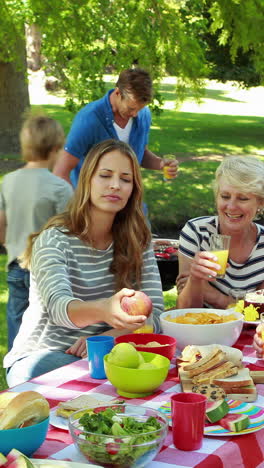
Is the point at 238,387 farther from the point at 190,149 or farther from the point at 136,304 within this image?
the point at 190,149

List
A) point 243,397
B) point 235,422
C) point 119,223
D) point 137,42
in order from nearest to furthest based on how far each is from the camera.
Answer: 1. point 235,422
2. point 243,397
3. point 119,223
4. point 137,42

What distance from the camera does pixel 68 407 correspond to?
1988mm

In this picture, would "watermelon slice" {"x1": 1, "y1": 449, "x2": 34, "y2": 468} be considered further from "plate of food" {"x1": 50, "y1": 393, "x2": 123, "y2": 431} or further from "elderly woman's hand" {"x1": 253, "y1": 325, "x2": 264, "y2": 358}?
"elderly woman's hand" {"x1": 253, "y1": 325, "x2": 264, "y2": 358}

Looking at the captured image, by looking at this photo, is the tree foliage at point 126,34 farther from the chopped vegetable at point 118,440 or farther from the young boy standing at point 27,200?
the chopped vegetable at point 118,440

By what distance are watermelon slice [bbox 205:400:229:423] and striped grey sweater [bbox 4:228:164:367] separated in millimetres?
960

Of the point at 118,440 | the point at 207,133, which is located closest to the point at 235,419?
the point at 118,440

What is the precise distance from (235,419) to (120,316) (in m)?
0.57

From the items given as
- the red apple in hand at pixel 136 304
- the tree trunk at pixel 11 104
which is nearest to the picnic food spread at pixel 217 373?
the red apple in hand at pixel 136 304

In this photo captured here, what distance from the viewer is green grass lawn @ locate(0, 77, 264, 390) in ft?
34.0

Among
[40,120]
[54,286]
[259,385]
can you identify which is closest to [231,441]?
[259,385]

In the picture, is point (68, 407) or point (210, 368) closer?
point (68, 407)

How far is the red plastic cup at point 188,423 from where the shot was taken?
1.78m

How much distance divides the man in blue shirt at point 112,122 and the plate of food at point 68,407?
112 inches

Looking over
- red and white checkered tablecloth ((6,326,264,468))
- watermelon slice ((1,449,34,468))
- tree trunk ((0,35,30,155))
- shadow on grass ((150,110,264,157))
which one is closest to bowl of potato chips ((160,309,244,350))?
red and white checkered tablecloth ((6,326,264,468))
